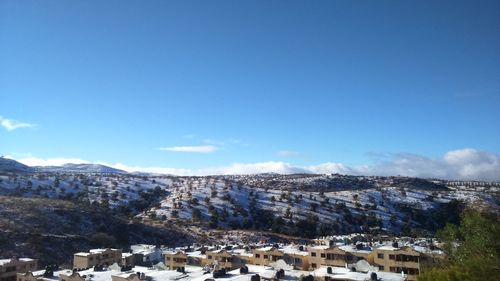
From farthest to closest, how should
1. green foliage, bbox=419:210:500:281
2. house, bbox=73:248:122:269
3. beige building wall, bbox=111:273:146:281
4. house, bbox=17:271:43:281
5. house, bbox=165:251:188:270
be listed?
house, bbox=165:251:188:270
house, bbox=73:248:122:269
house, bbox=17:271:43:281
beige building wall, bbox=111:273:146:281
green foliage, bbox=419:210:500:281

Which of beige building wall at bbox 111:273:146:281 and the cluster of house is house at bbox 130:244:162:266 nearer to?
the cluster of house

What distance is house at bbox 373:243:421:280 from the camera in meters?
73.3

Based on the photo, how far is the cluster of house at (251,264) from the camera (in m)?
57.0

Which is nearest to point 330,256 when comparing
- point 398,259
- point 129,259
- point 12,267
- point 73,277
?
point 398,259

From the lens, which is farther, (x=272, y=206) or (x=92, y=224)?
(x=272, y=206)

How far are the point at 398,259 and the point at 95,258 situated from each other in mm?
56363

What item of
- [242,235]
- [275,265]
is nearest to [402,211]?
[242,235]

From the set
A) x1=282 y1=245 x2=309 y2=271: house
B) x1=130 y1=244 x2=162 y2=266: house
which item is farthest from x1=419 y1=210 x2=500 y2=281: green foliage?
x1=130 y1=244 x2=162 y2=266: house

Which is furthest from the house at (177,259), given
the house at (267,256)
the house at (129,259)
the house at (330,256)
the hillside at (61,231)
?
the hillside at (61,231)

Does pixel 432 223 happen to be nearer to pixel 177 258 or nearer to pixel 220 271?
pixel 177 258

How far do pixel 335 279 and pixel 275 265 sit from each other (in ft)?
36.9

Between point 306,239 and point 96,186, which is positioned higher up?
point 96,186

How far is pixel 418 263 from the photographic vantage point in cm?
7262

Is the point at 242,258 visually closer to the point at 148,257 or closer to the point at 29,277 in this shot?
the point at 148,257
